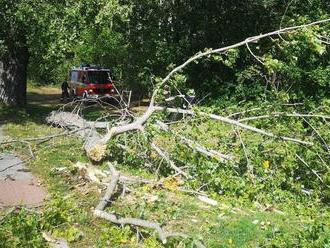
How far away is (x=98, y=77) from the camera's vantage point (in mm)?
25422

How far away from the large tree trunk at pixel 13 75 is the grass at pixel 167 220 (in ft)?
31.6

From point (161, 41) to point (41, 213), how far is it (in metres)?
12.9

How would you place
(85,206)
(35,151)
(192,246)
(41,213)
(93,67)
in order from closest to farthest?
(192,246)
(41,213)
(85,206)
(35,151)
(93,67)

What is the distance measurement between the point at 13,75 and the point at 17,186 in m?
9.77

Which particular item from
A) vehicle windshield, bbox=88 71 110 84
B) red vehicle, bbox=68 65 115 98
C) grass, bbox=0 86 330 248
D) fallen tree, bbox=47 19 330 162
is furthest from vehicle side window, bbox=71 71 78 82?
grass, bbox=0 86 330 248

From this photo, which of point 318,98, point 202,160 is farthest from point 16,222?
point 318,98

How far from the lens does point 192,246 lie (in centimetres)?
627

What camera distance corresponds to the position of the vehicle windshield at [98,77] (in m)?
25.3

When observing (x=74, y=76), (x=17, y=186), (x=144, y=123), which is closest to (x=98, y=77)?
(x=74, y=76)

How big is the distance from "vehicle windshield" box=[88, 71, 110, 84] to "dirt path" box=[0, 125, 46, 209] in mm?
13752

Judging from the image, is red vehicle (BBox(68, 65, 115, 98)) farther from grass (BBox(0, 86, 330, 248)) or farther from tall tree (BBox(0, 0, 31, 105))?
grass (BBox(0, 86, 330, 248))

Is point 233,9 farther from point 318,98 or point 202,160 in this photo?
point 202,160

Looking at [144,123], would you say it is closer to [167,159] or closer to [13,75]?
[167,159]

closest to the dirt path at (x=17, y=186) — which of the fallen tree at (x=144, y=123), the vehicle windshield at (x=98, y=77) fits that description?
the fallen tree at (x=144, y=123)
